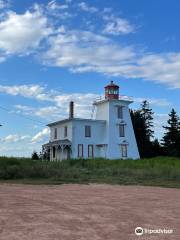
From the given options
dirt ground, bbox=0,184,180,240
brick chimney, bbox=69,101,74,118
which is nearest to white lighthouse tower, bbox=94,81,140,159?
brick chimney, bbox=69,101,74,118

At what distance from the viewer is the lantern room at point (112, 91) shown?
51.6 meters

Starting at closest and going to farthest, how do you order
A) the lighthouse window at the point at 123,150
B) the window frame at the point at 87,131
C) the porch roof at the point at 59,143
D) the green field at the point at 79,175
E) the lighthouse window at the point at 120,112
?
the green field at the point at 79,175 < the porch roof at the point at 59,143 < the window frame at the point at 87,131 < the lighthouse window at the point at 123,150 < the lighthouse window at the point at 120,112

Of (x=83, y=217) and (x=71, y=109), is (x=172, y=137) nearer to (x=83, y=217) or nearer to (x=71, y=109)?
(x=71, y=109)

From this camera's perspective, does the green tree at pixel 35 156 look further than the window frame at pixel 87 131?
Yes

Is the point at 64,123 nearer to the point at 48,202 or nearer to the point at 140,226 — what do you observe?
the point at 48,202

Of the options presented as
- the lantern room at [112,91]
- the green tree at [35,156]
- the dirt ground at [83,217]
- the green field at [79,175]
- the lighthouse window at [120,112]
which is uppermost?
the lantern room at [112,91]

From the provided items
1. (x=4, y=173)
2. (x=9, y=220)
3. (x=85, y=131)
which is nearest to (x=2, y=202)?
(x=9, y=220)

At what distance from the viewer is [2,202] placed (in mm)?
11797

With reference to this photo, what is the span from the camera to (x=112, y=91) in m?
51.9

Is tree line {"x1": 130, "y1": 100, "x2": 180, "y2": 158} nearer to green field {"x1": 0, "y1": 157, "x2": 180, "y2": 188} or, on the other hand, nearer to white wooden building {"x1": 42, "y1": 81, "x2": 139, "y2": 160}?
white wooden building {"x1": 42, "y1": 81, "x2": 139, "y2": 160}

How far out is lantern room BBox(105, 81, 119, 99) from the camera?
5161 cm

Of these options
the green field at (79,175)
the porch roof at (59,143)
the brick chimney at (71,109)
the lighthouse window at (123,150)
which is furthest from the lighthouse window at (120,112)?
the green field at (79,175)

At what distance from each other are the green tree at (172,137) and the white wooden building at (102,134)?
6.05 metres

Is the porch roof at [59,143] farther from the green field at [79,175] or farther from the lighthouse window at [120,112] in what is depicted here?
the green field at [79,175]
